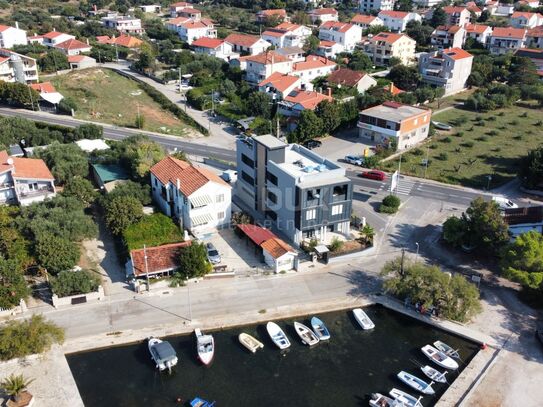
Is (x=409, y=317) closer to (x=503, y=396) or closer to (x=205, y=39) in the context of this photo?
(x=503, y=396)

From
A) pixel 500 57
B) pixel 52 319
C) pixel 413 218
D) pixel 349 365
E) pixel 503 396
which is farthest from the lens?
pixel 500 57

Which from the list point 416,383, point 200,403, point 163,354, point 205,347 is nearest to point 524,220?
point 416,383

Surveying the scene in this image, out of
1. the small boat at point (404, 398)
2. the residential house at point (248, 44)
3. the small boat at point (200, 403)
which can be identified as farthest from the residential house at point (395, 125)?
the residential house at point (248, 44)

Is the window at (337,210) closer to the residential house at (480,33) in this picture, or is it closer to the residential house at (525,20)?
the residential house at (480,33)

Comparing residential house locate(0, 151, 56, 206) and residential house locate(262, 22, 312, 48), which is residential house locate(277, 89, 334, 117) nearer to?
residential house locate(0, 151, 56, 206)

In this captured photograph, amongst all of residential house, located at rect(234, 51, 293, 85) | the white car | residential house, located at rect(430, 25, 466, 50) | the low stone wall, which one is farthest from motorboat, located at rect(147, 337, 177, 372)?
residential house, located at rect(430, 25, 466, 50)

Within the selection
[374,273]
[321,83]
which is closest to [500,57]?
[321,83]

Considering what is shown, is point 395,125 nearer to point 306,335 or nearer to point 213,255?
point 213,255
